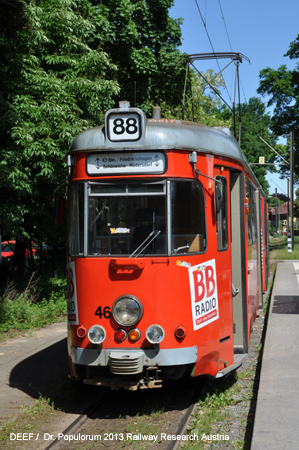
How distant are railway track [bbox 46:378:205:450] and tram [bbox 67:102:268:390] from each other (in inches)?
16.7

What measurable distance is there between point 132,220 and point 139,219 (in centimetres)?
8

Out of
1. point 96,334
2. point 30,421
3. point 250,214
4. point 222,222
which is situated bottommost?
point 30,421

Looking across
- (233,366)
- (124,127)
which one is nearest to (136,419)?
(233,366)

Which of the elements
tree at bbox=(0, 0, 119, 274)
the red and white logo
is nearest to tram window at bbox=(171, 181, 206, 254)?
the red and white logo

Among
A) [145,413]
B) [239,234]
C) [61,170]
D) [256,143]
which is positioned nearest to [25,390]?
[145,413]

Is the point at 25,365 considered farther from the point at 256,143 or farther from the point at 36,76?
the point at 256,143

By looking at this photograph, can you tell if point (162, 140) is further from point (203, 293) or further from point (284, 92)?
point (284, 92)

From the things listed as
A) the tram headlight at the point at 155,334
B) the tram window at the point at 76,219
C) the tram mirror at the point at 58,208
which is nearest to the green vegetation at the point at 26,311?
the tram mirror at the point at 58,208

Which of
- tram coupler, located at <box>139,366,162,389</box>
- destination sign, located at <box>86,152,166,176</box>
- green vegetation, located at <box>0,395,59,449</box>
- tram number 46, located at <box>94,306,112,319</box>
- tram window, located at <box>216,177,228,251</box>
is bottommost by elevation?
green vegetation, located at <box>0,395,59,449</box>

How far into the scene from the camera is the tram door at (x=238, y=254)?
23.5ft

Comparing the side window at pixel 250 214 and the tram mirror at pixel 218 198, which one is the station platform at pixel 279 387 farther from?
the tram mirror at pixel 218 198

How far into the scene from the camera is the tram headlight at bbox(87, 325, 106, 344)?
5.60 meters

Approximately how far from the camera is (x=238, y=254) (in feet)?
23.6

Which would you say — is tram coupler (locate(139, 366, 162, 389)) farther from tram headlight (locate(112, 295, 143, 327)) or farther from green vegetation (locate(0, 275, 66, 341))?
green vegetation (locate(0, 275, 66, 341))
